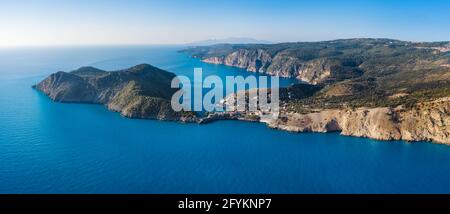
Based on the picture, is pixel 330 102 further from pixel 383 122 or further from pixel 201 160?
pixel 201 160

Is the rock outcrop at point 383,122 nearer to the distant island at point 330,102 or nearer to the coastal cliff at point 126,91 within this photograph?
the distant island at point 330,102

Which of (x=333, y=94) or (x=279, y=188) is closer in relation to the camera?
(x=279, y=188)

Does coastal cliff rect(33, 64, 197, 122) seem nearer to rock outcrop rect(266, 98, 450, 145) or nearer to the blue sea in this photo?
the blue sea

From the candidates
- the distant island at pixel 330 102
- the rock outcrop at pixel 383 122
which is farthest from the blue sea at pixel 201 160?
the distant island at pixel 330 102

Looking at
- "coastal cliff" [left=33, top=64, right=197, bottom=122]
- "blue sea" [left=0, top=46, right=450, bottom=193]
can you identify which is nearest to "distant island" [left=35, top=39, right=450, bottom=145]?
"coastal cliff" [left=33, top=64, right=197, bottom=122]
